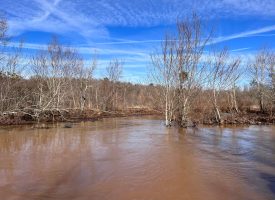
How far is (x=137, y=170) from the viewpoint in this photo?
30.0 feet

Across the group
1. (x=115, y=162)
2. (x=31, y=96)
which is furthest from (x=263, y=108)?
(x=115, y=162)

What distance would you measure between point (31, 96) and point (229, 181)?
23997mm

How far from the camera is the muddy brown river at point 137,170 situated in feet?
22.9

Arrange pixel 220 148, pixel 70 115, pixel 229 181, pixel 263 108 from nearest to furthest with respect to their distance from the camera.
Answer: pixel 229 181 < pixel 220 148 < pixel 70 115 < pixel 263 108

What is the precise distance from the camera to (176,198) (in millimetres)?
6641

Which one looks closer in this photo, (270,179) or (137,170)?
(270,179)

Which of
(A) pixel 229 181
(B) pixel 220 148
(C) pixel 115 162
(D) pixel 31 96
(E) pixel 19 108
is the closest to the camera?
(A) pixel 229 181

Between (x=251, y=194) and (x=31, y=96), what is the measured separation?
25006mm

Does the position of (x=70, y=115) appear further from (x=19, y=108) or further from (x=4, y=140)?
(x=4, y=140)

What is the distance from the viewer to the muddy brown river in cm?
698

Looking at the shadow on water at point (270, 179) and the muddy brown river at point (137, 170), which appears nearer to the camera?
the muddy brown river at point (137, 170)

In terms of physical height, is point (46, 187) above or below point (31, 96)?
below

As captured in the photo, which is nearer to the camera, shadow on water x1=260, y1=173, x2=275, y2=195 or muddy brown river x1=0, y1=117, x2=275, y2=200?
muddy brown river x1=0, y1=117, x2=275, y2=200

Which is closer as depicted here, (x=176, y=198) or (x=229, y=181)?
(x=176, y=198)
